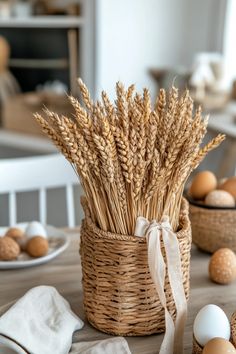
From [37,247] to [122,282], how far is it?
365 mm

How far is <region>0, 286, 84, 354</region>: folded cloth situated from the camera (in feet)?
2.55

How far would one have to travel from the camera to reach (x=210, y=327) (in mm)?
759

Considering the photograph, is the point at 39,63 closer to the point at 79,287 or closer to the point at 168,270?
the point at 79,287

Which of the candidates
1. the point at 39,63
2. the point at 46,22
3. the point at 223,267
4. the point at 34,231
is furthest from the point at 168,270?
the point at 39,63

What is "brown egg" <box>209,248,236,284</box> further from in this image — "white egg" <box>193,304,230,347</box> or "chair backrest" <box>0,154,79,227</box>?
"chair backrest" <box>0,154,79,227</box>

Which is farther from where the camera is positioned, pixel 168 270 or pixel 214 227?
pixel 214 227

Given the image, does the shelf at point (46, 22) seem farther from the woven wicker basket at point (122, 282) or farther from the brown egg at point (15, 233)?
the woven wicker basket at point (122, 282)

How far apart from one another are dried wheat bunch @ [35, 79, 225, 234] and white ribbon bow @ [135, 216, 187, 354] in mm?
29

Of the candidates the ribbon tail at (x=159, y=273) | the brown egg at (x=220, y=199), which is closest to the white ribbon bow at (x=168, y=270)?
the ribbon tail at (x=159, y=273)

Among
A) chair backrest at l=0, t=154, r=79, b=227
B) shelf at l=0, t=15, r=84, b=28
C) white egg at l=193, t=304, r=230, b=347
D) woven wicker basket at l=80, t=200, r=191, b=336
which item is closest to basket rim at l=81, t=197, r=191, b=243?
woven wicker basket at l=80, t=200, r=191, b=336

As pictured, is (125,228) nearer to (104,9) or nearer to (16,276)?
(16,276)

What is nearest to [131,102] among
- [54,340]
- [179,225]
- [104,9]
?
[179,225]

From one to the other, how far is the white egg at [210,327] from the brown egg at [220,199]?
37 centimetres

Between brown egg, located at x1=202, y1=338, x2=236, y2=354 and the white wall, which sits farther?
the white wall
